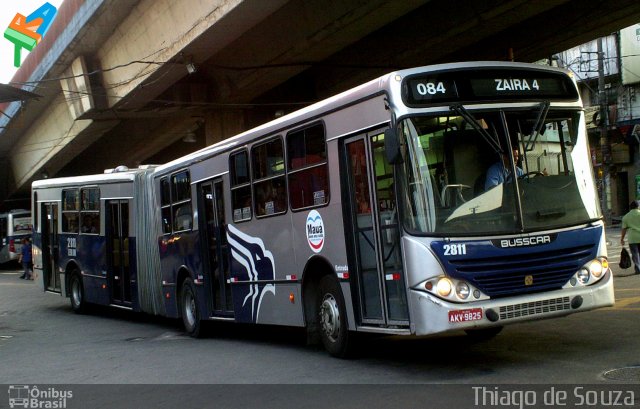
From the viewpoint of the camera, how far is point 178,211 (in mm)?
15859

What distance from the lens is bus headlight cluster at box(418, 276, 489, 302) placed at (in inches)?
331

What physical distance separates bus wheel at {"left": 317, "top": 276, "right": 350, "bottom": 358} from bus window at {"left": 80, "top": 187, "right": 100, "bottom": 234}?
33.9ft

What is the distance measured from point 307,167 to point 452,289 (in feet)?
10.1

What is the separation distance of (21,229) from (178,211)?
33117mm

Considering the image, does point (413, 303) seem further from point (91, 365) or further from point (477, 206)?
point (91, 365)

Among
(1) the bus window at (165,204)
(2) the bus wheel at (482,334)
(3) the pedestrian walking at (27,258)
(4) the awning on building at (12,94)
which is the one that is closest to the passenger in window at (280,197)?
(2) the bus wheel at (482,334)

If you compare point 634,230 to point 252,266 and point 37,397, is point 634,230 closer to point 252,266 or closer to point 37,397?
point 252,266

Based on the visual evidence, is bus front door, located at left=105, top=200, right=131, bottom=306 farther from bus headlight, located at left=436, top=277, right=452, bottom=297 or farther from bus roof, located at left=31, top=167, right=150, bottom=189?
bus headlight, located at left=436, top=277, right=452, bottom=297

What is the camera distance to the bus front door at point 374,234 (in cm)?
907

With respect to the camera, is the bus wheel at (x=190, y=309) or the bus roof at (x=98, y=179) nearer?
the bus wheel at (x=190, y=309)

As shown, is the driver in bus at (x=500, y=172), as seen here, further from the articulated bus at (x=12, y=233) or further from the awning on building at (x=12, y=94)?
the articulated bus at (x=12, y=233)

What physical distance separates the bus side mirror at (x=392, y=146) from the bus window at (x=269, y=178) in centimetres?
304

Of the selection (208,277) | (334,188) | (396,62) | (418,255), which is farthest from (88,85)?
(418,255)

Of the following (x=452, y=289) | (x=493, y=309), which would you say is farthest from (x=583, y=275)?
(x=452, y=289)
